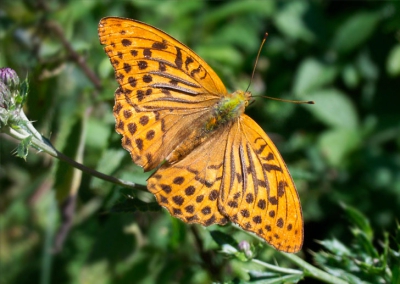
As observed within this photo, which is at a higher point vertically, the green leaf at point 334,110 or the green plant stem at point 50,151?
the green leaf at point 334,110

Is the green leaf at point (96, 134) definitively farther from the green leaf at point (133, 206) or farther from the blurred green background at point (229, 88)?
the green leaf at point (133, 206)

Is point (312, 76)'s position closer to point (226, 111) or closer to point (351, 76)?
point (351, 76)

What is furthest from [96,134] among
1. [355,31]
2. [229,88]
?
[355,31]

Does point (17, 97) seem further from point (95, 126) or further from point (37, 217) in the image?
point (37, 217)

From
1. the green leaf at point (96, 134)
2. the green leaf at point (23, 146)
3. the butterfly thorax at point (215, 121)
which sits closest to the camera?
the green leaf at point (23, 146)

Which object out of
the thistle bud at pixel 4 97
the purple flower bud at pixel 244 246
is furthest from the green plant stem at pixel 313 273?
the thistle bud at pixel 4 97

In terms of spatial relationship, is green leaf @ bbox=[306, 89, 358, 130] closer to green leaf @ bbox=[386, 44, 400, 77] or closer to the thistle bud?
green leaf @ bbox=[386, 44, 400, 77]
